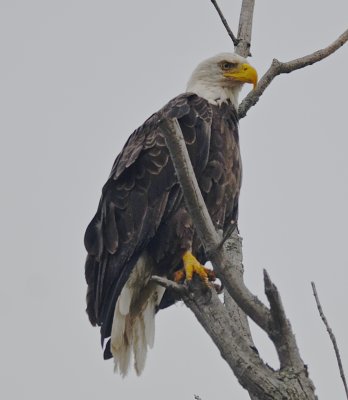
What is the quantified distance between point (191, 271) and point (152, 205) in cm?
76

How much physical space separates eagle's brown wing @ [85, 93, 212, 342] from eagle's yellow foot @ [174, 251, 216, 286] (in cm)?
34

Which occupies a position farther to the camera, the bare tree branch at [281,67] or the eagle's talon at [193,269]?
the bare tree branch at [281,67]

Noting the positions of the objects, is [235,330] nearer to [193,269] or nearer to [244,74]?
[193,269]

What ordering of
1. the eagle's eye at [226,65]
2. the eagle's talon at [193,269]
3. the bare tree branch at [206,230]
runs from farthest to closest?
the eagle's eye at [226,65] → the eagle's talon at [193,269] → the bare tree branch at [206,230]

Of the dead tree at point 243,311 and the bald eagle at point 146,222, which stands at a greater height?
the bald eagle at point 146,222

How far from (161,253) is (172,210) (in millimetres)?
294

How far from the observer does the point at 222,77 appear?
20.5 ft

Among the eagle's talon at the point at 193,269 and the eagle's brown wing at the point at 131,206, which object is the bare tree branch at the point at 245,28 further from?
the eagle's talon at the point at 193,269

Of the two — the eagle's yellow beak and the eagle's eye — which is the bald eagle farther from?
the eagle's eye

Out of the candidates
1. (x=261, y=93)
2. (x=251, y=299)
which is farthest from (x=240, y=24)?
(x=251, y=299)

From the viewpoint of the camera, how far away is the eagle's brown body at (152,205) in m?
5.32

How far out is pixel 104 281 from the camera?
530cm

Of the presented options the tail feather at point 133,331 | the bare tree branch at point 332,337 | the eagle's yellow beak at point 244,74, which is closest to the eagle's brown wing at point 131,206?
the tail feather at point 133,331

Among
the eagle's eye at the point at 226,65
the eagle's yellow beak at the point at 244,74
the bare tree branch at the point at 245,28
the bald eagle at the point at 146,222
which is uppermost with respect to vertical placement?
the bare tree branch at the point at 245,28
